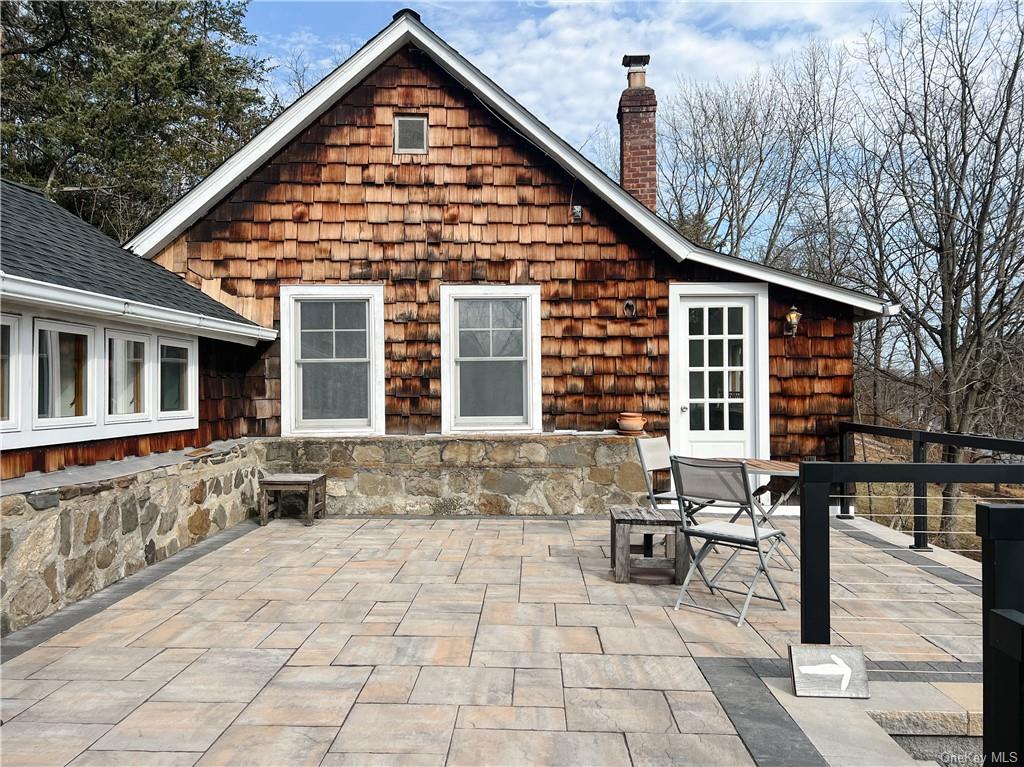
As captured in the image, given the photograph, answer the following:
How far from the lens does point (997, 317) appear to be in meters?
11.2

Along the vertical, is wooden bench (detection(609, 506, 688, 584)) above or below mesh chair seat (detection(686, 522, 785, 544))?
below

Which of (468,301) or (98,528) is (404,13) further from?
(98,528)

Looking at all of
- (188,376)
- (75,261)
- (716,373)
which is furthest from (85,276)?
(716,373)

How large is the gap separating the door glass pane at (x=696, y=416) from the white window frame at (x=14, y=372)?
601 centimetres

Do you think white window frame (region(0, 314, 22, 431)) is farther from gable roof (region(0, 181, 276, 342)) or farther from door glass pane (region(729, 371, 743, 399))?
door glass pane (region(729, 371, 743, 399))

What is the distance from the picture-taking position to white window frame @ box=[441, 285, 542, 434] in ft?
24.0

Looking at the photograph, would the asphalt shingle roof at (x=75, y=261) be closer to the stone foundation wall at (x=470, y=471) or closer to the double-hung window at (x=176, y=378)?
the double-hung window at (x=176, y=378)

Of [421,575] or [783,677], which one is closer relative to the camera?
[783,677]

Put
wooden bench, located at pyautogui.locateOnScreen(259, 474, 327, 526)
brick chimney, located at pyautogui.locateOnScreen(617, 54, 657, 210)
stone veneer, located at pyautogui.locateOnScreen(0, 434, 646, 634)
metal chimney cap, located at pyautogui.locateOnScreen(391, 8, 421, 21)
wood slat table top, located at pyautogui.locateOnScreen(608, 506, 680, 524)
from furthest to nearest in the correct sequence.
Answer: brick chimney, located at pyautogui.locateOnScreen(617, 54, 657, 210)
stone veneer, located at pyautogui.locateOnScreen(0, 434, 646, 634)
metal chimney cap, located at pyautogui.locateOnScreen(391, 8, 421, 21)
wooden bench, located at pyautogui.locateOnScreen(259, 474, 327, 526)
wood slat table top, located at pyautogui.locateOnScreen(608, 506, 680, 524)

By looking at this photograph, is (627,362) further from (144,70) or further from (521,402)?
(144,70)

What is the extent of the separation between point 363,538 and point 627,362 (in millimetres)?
3353

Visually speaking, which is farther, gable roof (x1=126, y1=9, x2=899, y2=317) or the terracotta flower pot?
the terracotta flower pot

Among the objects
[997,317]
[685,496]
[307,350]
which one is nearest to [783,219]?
[997,317]

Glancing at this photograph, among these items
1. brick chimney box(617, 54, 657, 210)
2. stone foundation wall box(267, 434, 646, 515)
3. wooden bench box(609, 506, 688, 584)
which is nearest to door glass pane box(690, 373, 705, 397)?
stone foundation wall box(267, 434, 646, 515)
